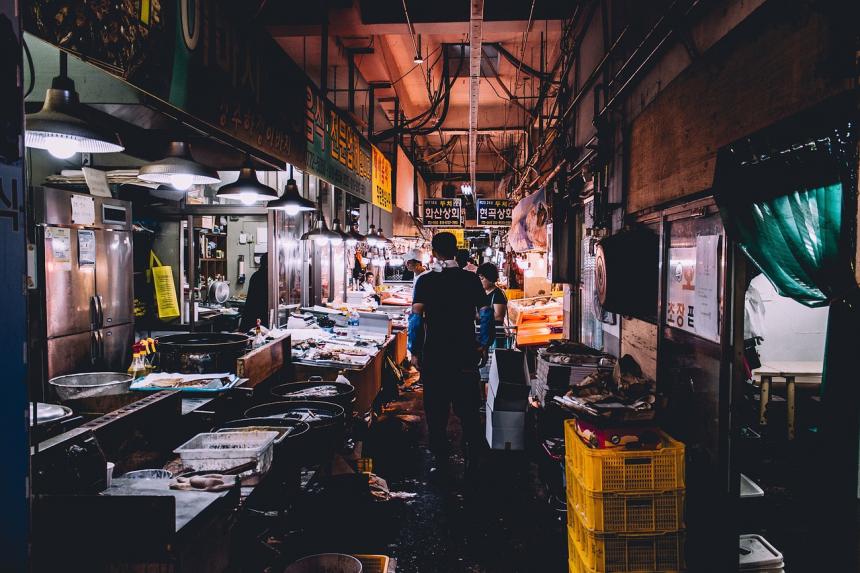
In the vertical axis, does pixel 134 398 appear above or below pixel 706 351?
below

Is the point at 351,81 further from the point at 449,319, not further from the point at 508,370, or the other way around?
the point at 508,370

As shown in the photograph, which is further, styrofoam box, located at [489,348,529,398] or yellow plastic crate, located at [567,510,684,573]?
styrofoam box, located at [489,348,529,398]

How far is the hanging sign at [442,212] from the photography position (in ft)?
63.0

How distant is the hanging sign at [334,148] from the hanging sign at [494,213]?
8.52 m

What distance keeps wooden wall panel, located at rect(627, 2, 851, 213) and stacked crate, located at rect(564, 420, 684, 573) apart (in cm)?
218

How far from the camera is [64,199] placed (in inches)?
301

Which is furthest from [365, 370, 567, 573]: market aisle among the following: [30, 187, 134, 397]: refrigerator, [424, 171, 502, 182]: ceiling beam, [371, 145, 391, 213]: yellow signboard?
[424, 171, 502, 182]: ceiling beam

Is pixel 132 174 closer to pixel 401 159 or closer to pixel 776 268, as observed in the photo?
pixel 401 159

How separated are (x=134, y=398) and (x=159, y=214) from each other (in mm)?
8090

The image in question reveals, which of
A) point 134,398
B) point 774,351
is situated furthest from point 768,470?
point 134,398

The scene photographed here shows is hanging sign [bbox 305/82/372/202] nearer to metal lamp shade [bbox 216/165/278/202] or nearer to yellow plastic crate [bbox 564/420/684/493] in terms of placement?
metal lamp shade [bbox 216/165/278/202]

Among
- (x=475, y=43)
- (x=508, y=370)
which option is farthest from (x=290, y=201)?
(x=508, y=370)

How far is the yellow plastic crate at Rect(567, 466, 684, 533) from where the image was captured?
388 centimetres

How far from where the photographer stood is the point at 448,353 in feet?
21.6
